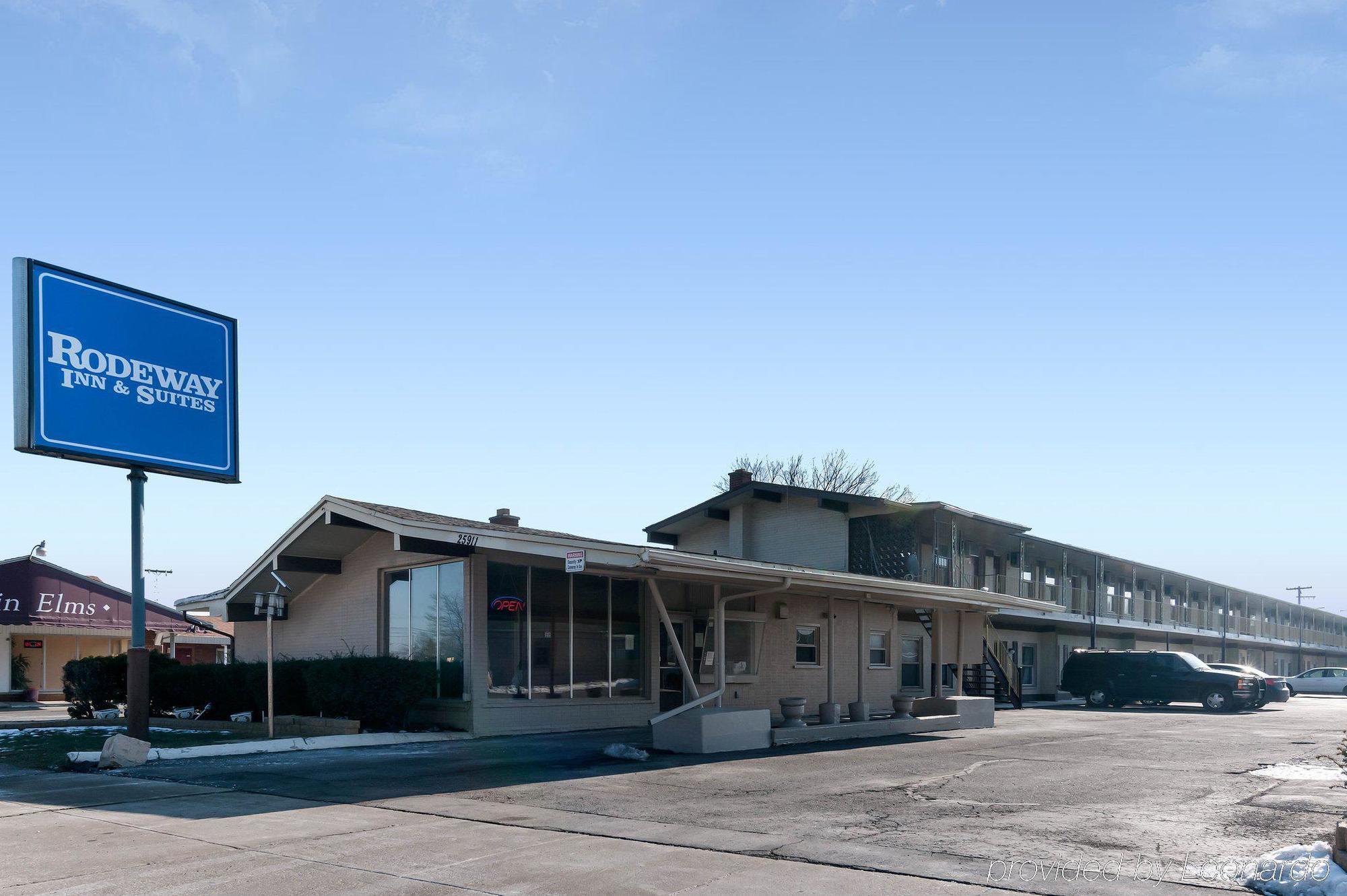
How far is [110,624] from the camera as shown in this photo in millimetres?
42844


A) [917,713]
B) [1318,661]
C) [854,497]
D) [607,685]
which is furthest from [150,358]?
[1318,661]

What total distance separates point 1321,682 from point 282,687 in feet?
145

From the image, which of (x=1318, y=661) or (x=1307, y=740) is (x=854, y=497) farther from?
(x=1318, y=661)

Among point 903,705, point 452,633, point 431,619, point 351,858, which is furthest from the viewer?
point 903,705

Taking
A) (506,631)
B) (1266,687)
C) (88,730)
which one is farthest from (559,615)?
(1266,687)

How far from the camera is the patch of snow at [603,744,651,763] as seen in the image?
15742 mm

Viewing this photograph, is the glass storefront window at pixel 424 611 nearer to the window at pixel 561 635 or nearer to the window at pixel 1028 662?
the window at pixel 561 635

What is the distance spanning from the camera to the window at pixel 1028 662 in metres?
41.4

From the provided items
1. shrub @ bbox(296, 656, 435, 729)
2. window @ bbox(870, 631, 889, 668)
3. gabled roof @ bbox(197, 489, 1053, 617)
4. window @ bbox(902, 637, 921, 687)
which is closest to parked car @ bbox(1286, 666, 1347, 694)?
window @ bbox(902, 637, 921, 687)

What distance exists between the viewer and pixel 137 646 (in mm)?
16750

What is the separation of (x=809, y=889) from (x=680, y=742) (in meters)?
9.47

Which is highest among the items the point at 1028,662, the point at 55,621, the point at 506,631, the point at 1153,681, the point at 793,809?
the point at 506,631

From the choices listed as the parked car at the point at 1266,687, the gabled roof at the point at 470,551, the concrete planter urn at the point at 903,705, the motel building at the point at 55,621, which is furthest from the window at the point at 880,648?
the motel building at the point at 55,621

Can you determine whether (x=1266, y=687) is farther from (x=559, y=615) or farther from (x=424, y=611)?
(x=424, y=611)
